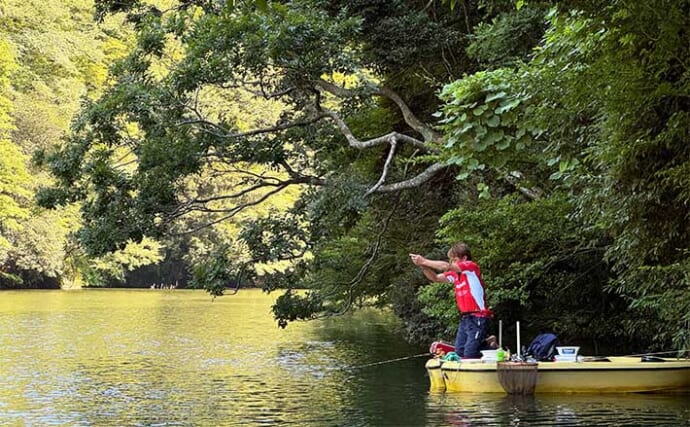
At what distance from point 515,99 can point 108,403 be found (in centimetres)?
593

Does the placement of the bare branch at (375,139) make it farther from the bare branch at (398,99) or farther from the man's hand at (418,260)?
the man's hand at (418,260)

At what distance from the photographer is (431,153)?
16891mm

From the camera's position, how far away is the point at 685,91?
8.20 m

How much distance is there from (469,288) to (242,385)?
11.9ft

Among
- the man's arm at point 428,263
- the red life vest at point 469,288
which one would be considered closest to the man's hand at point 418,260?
the man's arm at point 428,263

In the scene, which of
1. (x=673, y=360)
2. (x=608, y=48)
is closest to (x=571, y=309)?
(x=673, y=360)

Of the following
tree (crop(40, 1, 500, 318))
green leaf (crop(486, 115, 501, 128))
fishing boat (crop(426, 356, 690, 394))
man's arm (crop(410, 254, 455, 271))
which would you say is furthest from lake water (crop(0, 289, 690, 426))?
green leaf (crop(486, 115, 501, 128))

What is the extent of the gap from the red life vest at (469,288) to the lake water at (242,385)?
993mm

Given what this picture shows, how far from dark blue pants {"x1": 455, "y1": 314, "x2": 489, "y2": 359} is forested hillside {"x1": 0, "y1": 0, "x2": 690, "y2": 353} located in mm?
1668

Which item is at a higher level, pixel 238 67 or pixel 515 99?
pixel 238 67

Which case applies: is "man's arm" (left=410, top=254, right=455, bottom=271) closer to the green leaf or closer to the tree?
the green leaf

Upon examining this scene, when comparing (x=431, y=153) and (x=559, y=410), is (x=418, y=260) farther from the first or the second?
(x=431, y=153)

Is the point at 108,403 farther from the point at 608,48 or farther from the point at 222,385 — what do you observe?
the point at 608,48

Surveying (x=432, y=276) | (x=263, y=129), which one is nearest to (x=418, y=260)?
(x=432, y=276)
